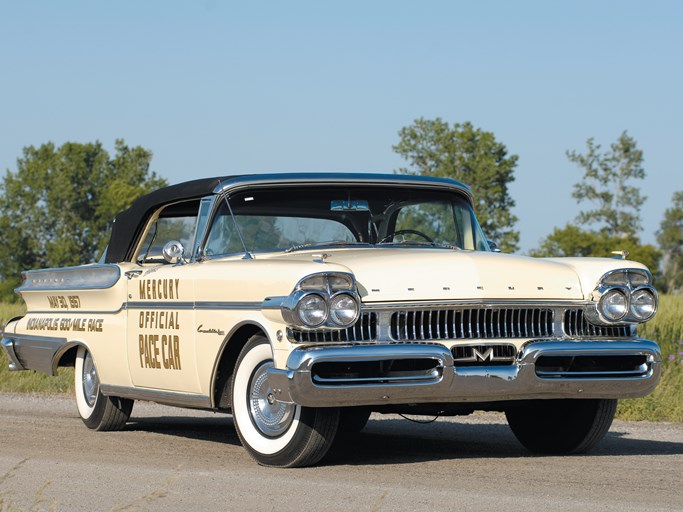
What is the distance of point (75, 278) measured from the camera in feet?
31.4

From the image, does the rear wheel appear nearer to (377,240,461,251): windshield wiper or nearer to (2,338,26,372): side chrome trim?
(2,338,26,372): side chrome trim

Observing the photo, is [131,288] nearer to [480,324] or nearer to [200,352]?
[200,352]

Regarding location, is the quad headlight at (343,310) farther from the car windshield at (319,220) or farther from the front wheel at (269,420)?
the car windshield at (319,220)

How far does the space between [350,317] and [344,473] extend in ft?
2.73

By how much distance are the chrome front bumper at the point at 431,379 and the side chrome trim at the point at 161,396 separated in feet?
3.73

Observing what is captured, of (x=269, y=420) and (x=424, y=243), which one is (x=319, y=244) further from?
(x=269, y=420)

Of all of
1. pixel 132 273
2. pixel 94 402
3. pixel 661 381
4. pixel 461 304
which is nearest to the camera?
pixel 461 304

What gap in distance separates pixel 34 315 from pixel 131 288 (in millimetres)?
2190

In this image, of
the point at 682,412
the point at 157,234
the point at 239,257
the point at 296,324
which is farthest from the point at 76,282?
the point at 682,412

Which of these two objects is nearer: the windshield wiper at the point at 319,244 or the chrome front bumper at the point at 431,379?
the chrome front bumper at the point at 431,379

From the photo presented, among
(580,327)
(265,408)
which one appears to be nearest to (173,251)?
(265,408)

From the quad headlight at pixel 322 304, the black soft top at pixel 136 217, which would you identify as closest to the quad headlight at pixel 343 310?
the quad headlight at pixel 322 304

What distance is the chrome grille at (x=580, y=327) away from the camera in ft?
23.7

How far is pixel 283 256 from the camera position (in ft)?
25.3
